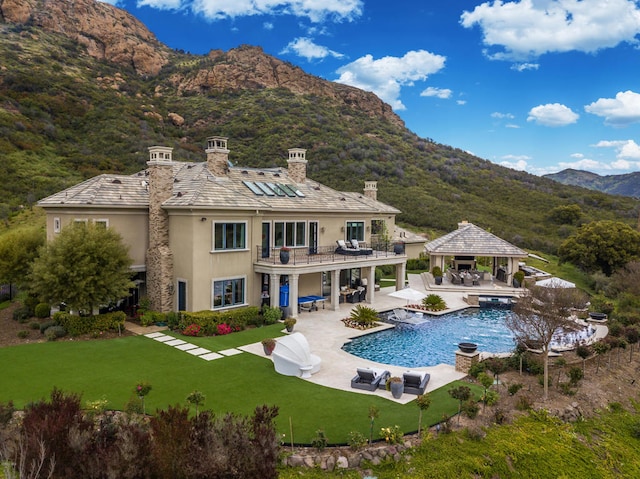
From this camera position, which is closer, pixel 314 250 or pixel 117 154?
pixel 314 250

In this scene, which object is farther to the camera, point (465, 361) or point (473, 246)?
point (473, 246)

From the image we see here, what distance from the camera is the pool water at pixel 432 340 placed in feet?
57.9

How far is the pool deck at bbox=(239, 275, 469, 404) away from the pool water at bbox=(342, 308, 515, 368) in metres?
0.69

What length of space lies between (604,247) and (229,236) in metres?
29.9

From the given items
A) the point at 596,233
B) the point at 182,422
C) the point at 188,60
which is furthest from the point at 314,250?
the point at 188,60

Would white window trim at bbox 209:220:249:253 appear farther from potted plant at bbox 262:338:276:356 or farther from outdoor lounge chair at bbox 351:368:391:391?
outdoor lounge chair at bbox 351:368:391:391

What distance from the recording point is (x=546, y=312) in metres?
13.8

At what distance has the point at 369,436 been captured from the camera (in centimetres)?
1068

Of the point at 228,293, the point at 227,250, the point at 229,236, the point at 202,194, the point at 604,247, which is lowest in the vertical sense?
the point at 228,293

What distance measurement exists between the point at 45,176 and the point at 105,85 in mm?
35068

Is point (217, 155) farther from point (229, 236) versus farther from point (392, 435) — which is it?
point (392, 435)

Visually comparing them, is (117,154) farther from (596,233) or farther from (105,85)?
(596,233)

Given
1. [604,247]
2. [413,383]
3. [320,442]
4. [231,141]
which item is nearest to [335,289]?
[413,383]

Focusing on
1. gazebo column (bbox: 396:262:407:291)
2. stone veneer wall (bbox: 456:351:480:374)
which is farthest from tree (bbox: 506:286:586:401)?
gazebo column (bbox: 396:262:407:291)
